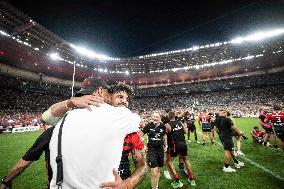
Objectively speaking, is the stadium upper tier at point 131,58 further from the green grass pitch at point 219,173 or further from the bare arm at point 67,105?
the bare arm at point 67,105

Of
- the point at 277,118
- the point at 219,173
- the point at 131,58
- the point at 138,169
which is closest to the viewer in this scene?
the point at 138,169

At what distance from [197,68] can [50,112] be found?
50159 millimetres

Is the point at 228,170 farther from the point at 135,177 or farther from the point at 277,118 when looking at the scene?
the point at 135,177

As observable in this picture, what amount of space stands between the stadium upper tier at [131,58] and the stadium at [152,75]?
11 cm

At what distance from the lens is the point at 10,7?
925 inches

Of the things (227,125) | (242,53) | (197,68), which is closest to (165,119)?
(227,125)

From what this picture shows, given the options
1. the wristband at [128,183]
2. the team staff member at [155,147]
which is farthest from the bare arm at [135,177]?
the team staff member at [155,147]

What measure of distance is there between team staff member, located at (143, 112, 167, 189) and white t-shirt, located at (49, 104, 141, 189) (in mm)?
4866

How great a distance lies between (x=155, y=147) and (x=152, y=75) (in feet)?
158

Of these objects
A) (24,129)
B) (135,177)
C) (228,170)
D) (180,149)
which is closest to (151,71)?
(24,129)

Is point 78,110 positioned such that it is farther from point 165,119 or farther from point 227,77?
point 227,77

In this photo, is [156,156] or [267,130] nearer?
[156,156]

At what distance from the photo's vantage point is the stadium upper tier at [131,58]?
29391mm

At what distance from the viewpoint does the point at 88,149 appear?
57.8 inches
